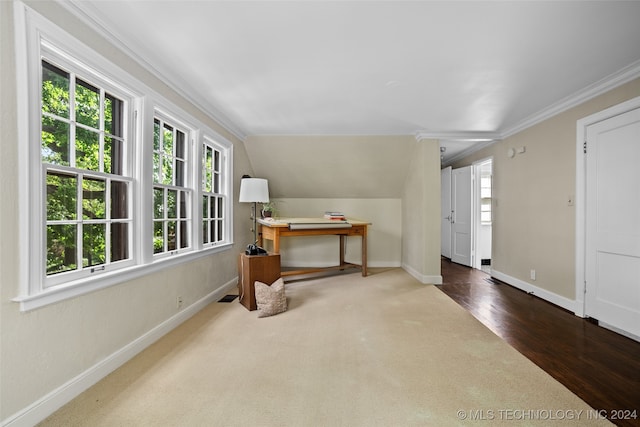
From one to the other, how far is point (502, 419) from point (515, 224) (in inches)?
128

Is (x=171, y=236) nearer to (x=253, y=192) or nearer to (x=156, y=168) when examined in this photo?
(x=156, y=168)

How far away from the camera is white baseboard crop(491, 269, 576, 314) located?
2.99 meters

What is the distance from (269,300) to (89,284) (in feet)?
5.06

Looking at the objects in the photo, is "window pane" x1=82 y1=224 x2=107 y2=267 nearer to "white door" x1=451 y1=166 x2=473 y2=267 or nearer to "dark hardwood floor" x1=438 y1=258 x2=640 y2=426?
"dark hardwood floor" x1=438 y1=258 x2=640 y2=426

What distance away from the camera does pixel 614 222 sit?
2.53 metres

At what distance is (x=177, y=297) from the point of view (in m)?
2.55

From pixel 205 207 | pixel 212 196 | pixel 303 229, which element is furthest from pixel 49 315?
pixel 303 229

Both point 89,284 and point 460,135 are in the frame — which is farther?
point 460,135

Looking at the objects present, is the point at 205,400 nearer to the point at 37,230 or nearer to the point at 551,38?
the point at 37,230

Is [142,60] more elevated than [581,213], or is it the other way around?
[142,60]

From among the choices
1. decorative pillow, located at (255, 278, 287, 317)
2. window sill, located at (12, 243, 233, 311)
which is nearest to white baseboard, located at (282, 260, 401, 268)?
decorative pillow, located at (255, 278, 287, 317)

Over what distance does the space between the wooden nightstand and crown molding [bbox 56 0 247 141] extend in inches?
67.9

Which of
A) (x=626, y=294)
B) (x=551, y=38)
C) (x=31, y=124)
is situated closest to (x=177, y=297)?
(x=31, y=124)

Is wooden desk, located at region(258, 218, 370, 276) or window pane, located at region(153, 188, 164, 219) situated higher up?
window pane, located at region(153, 188, 164, 219)
